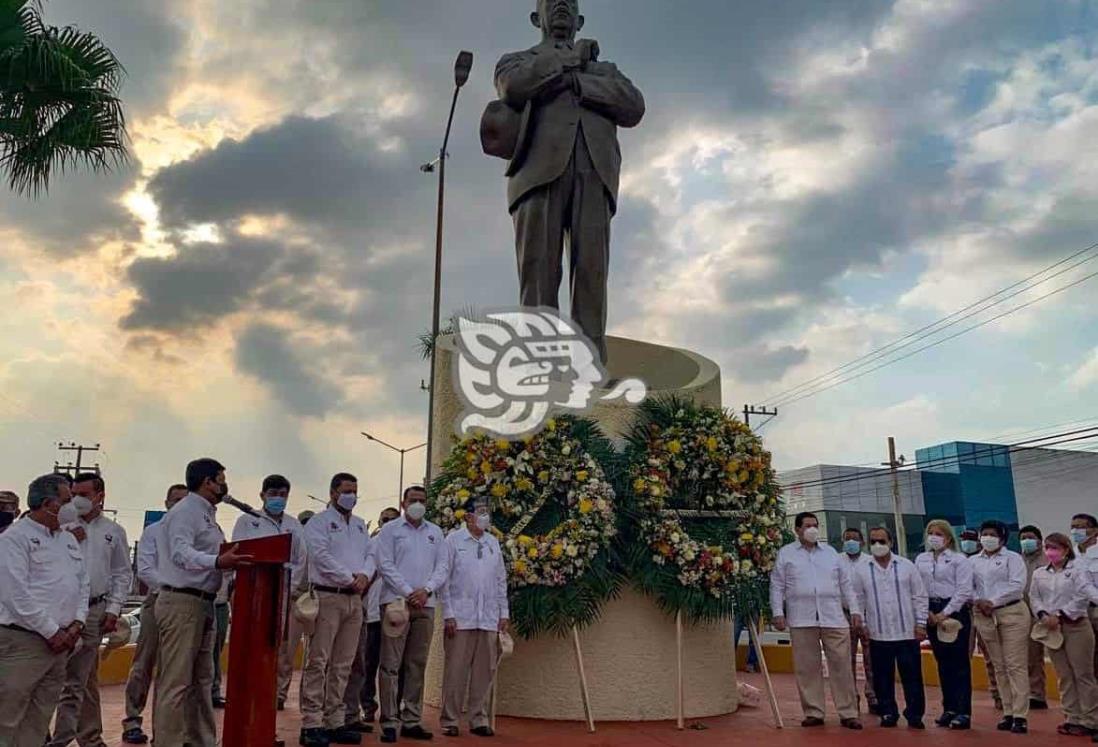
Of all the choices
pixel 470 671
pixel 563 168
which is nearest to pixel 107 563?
pixel 470 671

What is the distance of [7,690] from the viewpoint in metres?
4.27

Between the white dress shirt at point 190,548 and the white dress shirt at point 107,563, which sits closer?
the white dress shirt at point 190,548

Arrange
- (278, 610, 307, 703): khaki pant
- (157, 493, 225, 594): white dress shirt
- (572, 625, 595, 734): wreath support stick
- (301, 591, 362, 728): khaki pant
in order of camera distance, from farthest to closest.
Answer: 1. (278, 610, 307, 703): khaki pant
2. (572, 625, 595, 734): wreath support stick
3. (301, 591, 362, 728): khaki pant
4. (157, 493, 225, 594): white dress shirt

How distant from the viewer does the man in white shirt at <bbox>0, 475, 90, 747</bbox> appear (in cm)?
429

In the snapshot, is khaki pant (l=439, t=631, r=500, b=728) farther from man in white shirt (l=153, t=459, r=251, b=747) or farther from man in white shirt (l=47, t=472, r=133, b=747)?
man in white shirt (l=47, t=472, r=133, b=747)

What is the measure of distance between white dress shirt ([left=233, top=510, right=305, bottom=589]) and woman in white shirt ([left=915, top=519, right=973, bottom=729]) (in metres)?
5.00

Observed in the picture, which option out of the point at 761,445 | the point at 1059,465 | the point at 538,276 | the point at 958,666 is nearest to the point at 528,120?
the point at 538,276

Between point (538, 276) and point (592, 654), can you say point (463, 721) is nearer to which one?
→ point (592, 654)

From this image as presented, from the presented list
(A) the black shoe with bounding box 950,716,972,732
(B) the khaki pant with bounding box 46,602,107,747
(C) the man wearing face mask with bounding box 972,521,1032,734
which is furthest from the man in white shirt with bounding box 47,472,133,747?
(C) the man wearing face mask with bounding box 972,521,1032,734

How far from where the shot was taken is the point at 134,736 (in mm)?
5926

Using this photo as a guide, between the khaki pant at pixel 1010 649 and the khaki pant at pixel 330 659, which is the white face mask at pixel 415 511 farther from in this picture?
the khaki pant at pixel 1010 649

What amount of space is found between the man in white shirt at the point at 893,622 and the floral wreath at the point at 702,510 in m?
Answer: 0.82

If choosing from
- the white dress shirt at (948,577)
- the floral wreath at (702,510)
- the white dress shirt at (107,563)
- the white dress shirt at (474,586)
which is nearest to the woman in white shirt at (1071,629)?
the white dress shirt at (948,577)

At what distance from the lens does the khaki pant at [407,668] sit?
6.07 meters
